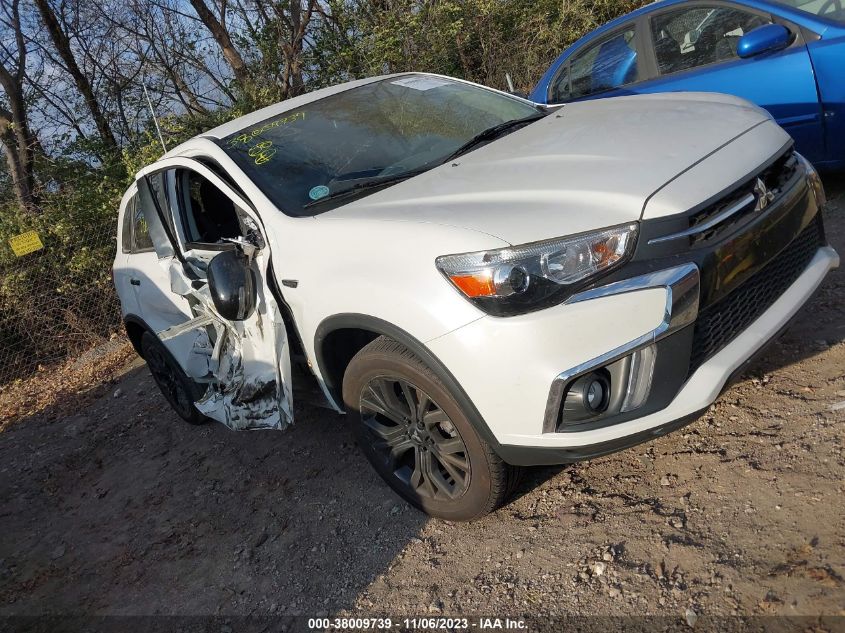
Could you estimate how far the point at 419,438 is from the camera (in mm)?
2955

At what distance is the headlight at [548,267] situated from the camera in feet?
7.75

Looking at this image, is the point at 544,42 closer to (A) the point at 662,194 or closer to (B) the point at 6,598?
(A) the point at 662,194

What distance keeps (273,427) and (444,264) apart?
5.20 feet

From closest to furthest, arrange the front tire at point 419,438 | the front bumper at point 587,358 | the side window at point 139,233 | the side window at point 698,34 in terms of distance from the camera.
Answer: the front bumper at point 587,358 < the front tire at point 419,438 < the side window at point 139,233 < the side window at point 698,34

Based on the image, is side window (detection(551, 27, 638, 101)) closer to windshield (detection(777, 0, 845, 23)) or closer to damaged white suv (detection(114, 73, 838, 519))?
windshield (detection(777, 0, 845, 23))

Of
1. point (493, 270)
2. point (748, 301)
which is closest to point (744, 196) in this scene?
point (748, 301)

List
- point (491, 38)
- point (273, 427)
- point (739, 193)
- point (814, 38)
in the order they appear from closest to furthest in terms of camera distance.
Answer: point (739, 193)
point (273, 427)
point (814, 38)
point (491, 38)

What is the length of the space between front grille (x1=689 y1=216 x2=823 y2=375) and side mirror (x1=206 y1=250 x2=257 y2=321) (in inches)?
81.0

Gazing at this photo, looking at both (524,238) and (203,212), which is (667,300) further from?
(203,212)

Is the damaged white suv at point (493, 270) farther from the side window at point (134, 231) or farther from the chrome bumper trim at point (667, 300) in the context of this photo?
the side window at point (134, 231)

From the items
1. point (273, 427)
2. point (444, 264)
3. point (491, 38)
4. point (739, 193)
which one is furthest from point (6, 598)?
point (491, 38)

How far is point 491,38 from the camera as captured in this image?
1045 cm

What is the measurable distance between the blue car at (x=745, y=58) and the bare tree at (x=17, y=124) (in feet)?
22.6

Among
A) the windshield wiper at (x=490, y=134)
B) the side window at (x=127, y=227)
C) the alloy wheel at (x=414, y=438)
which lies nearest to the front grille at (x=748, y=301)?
the alloy wheel at (x=414, y=438)
